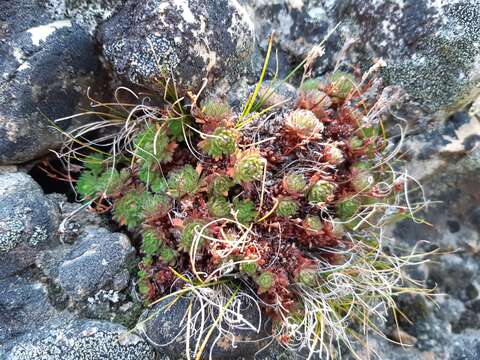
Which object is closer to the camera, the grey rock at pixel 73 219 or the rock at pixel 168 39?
the rock at pixel 168 39

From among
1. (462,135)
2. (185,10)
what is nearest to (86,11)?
(185,10)

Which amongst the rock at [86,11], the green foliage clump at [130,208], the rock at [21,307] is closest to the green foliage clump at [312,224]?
the green foliage clump at [130,208]

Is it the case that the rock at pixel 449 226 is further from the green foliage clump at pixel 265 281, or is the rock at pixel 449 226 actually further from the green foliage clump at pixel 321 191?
the green foliage clump at pixel 265 281

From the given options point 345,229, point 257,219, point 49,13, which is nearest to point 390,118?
point 345,229

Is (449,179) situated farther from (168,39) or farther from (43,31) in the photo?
(43,31)

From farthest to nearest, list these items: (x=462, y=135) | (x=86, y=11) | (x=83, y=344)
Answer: (x=462, y=135), (x=86, y=11), (x=83, y=344)

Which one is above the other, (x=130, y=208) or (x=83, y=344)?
(x=130, y=208)

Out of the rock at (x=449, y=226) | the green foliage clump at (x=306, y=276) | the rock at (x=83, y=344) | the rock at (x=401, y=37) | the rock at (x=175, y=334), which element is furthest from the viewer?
the rock at (x=449, y=226)

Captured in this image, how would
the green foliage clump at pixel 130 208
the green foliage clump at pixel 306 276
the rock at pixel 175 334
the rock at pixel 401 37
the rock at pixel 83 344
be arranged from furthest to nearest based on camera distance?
1. the rock at pixel 401 37
2. the green foliage clump at pixel 130 208
3. the green foliage clump at pixel 306 276
4. the rock at pixel 175 334
5. the rock at pixel 83 344
